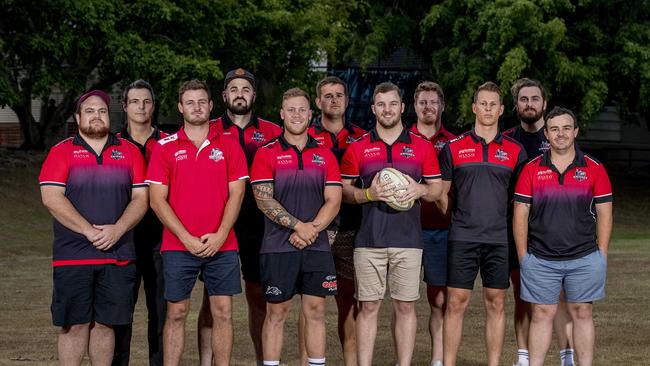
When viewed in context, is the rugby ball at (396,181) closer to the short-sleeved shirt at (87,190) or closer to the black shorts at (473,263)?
the black shorts at (473,263)

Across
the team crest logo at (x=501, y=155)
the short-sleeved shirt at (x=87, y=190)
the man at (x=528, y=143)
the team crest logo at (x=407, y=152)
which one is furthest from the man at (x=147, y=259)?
the man at (x=528, y=143)

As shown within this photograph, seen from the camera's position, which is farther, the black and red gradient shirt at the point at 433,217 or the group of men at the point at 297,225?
the black and red gradient shirt at the point at 433,217

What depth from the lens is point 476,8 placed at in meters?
28.2

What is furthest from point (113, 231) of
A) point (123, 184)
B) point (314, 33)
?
point (314, 33)

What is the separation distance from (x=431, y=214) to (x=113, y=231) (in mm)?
2905

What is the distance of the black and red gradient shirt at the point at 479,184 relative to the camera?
28.1 feet

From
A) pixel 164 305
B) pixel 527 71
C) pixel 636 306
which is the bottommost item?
pixel 636 306

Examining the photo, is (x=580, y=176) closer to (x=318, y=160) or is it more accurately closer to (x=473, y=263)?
(x=473, y=263)

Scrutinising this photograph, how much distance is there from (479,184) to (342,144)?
1342 mm

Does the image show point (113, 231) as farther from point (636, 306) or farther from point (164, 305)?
point (636, 306)

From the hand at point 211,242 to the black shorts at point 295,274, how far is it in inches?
17.7

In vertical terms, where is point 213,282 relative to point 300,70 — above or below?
below

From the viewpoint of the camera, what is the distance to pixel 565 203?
27.5 ft

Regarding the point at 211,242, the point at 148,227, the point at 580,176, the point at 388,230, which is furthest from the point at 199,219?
the point at 580,176
